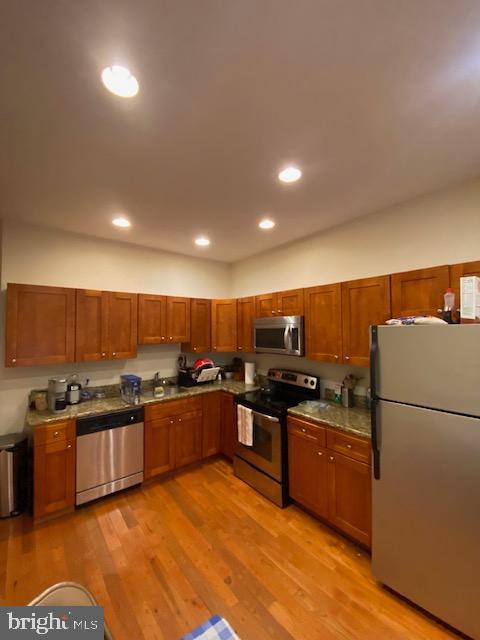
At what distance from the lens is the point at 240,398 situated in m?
3.10

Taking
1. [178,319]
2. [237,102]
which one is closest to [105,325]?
[178,319]

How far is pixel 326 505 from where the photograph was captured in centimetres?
227

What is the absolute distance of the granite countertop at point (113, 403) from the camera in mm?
2465

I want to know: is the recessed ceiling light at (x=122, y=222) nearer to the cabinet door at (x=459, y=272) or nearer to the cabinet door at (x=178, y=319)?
the cabinet door at (x=178, y=319)

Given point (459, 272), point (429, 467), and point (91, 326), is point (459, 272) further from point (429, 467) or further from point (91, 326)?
point (91, 326)

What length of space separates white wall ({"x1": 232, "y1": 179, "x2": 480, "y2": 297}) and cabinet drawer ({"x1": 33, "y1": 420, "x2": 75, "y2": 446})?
2.77m

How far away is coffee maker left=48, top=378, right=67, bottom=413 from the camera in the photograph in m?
2.62

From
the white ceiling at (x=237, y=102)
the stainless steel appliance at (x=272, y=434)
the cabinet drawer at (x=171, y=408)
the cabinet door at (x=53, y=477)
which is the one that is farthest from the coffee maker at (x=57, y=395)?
the stainless steel appliance at (x=272, y=434)

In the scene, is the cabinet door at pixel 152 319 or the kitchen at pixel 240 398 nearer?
the kitchen at pixel 240 398

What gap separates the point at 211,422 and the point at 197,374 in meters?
0.64

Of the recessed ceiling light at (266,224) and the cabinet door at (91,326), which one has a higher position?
the recessed ceiling light at (266,224)

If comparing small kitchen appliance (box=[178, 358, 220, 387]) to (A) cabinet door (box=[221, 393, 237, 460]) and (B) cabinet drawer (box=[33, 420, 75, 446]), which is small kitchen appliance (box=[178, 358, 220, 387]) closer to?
(A) cabinet door (box=[221, 393, 237, 460])

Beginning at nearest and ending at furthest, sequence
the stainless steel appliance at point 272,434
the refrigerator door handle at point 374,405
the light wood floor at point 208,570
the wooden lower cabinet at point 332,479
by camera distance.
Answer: the light wood floor at point 208,570 → the refrigerator door handle at point 374,405 → the wooden lower cabinet at point 332,479 → the stainless steel appliance at point 272,434

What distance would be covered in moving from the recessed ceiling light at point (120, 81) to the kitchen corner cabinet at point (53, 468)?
2.56 m
